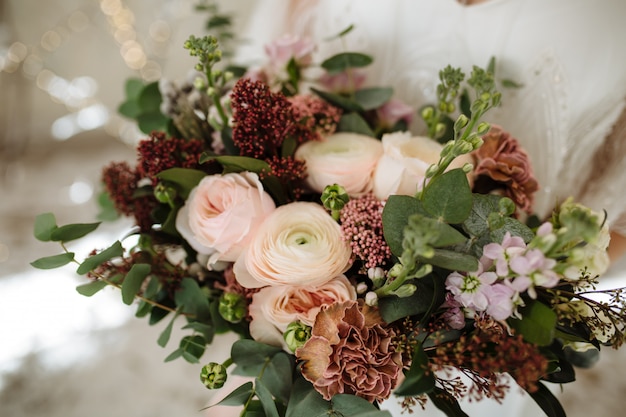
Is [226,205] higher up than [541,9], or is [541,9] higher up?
[541,9]

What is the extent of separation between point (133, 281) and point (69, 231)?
9 cm

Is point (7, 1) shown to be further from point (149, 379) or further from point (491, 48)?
point (491, 48)

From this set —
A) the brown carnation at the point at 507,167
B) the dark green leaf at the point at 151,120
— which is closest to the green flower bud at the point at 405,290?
the brown carnation at the point at 507,167

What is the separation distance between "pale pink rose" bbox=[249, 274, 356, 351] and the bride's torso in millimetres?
380

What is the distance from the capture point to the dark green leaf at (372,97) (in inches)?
26.5

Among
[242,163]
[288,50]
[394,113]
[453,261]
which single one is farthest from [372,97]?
[453,261]

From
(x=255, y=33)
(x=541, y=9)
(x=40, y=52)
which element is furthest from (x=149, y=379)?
(x=40, y=52)

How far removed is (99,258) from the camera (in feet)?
1.68

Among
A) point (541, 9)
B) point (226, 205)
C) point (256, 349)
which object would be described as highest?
point (541, 9)

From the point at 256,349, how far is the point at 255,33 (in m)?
0.66

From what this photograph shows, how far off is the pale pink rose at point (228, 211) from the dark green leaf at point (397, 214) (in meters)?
0.14

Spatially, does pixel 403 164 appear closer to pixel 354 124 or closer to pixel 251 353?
pixel 354 124

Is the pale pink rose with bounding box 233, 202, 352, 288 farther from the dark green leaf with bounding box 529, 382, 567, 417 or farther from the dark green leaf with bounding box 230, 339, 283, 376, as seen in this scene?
the dark green leaf with bounding box 529, 382, 567, 417

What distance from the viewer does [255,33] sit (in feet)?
3.12
